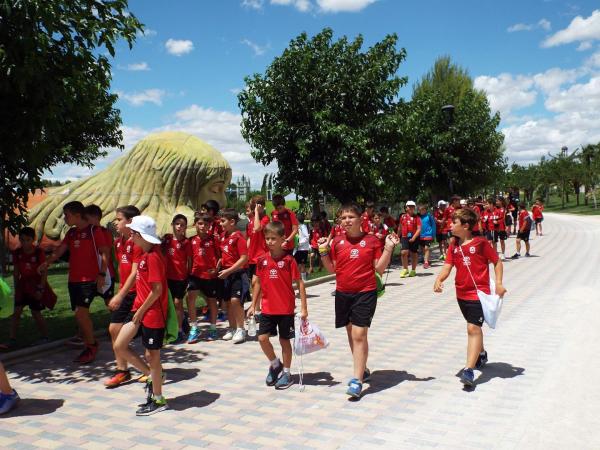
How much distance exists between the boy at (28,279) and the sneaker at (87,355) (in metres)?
0.97

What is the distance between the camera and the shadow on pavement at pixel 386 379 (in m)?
5.03

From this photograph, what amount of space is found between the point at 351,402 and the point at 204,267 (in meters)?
3.03

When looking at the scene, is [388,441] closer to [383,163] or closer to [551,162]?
[383,163]

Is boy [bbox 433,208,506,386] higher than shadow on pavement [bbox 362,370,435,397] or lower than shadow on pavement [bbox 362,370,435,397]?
higher

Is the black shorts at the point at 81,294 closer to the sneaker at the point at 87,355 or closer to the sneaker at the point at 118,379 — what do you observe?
the sneaker at the point at 87,355

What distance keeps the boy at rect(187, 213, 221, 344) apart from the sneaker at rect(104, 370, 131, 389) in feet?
5.28

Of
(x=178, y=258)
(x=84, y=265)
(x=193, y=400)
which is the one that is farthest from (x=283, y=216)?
(x=193, y=400)

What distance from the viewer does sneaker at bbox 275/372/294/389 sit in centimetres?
505

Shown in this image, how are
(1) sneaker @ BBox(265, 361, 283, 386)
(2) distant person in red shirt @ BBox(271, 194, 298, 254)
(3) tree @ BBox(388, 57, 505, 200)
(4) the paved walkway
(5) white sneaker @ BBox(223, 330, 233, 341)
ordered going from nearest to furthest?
(4) the paved walkway < (1) sneaker @ BBox(265, 361, 283, 386) < (5) white sneaker @ BBox(223, 330, 233, 341) < (2) distant person in red shirt @ BBox(271, 194, 298, 254) < (3) tree @ BBox(388, 57, 505, 200)

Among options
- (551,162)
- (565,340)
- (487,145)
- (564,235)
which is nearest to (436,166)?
(487,145)

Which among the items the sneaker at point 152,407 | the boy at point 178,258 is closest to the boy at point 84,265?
the boy at point 178,258

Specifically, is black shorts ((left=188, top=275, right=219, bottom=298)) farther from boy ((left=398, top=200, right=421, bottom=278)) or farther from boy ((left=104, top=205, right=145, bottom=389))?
boy ((left=398, top=200, right=421, bottom=278))

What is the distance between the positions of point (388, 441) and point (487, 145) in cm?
1943

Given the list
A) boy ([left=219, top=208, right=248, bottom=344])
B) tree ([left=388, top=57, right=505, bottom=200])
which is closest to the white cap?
boy ([left=219, top=208, right=248, bottom=344])
